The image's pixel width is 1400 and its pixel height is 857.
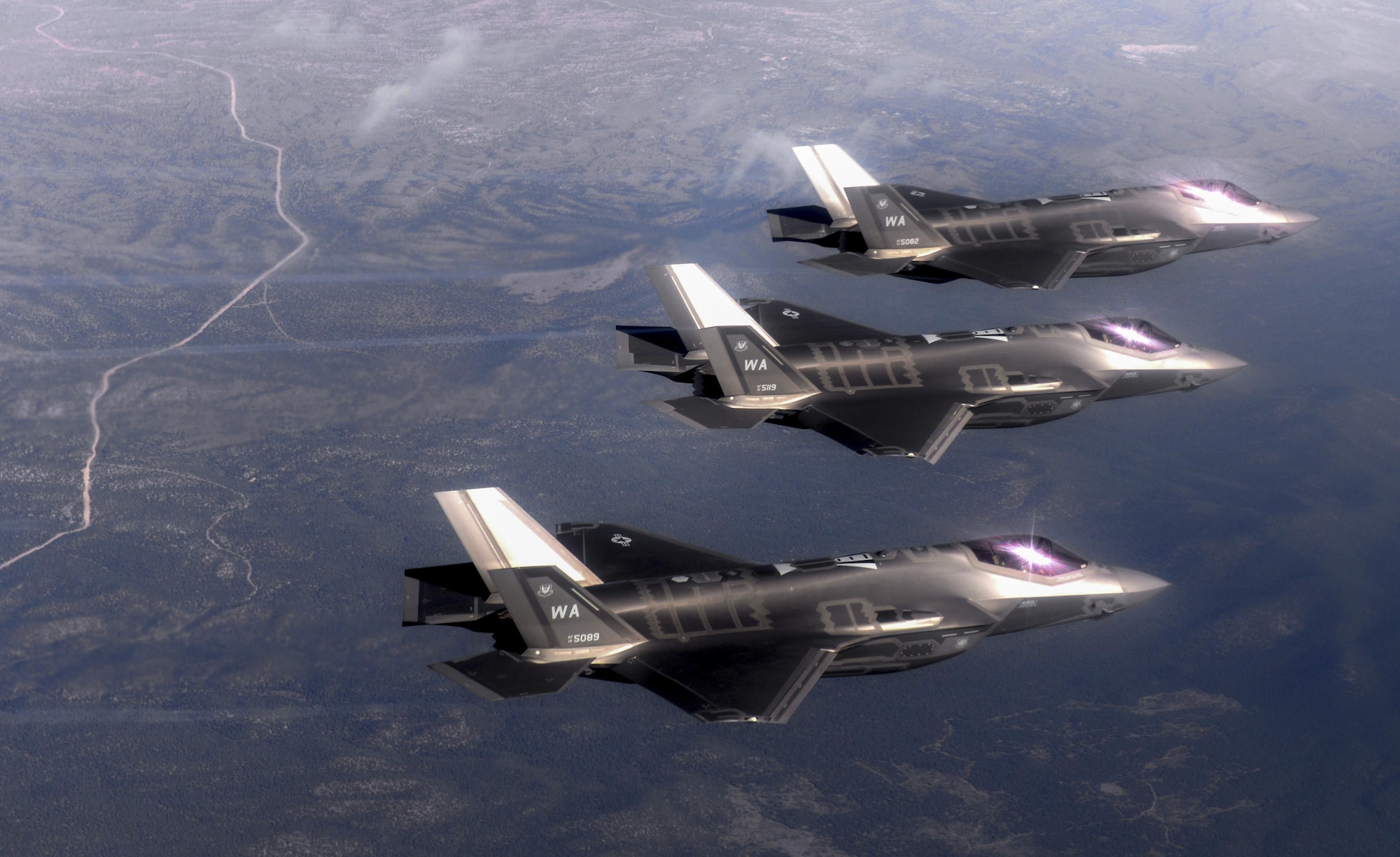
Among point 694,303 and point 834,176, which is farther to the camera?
point 834,176

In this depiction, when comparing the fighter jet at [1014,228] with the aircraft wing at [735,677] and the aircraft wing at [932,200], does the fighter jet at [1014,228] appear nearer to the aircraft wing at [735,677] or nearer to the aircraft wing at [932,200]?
the aircraft wing at [932,200]

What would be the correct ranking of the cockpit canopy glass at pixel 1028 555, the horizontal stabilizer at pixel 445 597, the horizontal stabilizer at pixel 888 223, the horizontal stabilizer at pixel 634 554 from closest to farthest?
1. the horizontal stabilizer at pixel 445 597
2. the cockpit canopy glass at pixel 1028 555
3. the horizontal stabilizer at pixel 634 554
4. the horizontal stabilizer at pixel 888 223

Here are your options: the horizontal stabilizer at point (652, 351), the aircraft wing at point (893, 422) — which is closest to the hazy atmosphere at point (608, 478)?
the horizontal stabilizer at point (652, 351)

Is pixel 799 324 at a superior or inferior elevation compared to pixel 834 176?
inferior

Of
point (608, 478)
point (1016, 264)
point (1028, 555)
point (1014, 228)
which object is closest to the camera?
point (1028, 555)

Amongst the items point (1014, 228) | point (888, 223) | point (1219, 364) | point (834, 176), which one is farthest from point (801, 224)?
point (1219, 364)

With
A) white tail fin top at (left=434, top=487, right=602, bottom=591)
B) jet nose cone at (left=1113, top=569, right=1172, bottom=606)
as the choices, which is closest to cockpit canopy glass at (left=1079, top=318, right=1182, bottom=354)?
jet nose cone at (left=1113, top=569, right=1172, bottom=606)

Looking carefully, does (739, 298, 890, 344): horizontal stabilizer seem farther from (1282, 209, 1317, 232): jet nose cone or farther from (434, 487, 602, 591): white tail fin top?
(1282, 209, 1317, 232): jet nose cone

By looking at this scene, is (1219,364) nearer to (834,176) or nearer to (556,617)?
(834,176)
